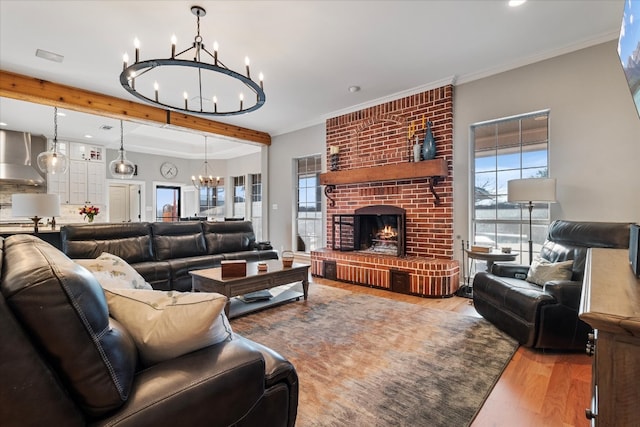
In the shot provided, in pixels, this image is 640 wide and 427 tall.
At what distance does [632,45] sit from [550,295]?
5.66 feet

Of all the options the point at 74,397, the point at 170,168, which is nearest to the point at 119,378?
the point at 74,397

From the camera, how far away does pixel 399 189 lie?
4699 millimetres

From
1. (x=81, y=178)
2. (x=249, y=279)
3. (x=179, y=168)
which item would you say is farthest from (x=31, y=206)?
(x=179, y=168)

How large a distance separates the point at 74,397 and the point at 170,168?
902cm

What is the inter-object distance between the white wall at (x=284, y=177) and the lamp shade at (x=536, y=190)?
145 inches

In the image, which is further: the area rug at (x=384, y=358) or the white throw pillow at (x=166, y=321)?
the area rug at (x=384, y=358)

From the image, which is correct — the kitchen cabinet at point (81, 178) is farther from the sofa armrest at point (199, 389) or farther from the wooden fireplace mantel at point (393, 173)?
the sofa armrest at point (199, 389)

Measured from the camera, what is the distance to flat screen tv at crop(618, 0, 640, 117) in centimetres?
119

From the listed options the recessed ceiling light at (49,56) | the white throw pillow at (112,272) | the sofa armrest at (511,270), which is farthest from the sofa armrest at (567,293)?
the recessed ceiling light at (49,56)

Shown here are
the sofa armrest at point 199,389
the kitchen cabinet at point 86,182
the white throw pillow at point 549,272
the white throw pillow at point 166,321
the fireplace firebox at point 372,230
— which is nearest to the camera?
the sofa armrest at point 199,389

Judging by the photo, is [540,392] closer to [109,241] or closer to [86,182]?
[109,241]

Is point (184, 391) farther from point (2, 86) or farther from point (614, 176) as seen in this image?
point (2, 86)

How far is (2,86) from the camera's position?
3.73m

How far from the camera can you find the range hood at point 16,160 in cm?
607
